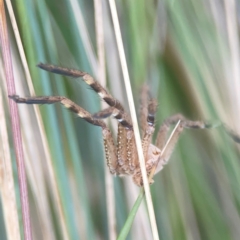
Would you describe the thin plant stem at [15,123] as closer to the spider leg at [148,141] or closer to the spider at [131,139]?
the spider at [131,139]

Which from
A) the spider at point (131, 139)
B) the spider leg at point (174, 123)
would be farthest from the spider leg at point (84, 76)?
the spider leg at point (174, 123)

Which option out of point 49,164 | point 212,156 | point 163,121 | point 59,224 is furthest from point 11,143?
point 212,156

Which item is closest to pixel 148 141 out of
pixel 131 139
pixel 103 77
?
pixel 131 139

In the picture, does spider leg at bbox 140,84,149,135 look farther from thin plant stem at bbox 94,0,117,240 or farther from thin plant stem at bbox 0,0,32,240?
thin plant stem at bbox 0,0,32,240

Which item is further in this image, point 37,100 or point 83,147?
point 83,147

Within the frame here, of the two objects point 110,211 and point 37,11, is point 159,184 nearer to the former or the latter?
point 110,211

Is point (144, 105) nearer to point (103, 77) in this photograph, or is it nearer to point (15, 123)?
point (103, 77)

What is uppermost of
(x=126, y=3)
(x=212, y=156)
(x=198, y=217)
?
(x=126, y=3)
